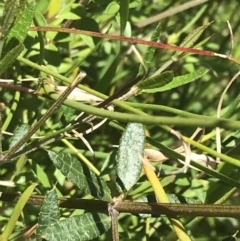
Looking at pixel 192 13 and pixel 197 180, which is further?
pixel 192 13

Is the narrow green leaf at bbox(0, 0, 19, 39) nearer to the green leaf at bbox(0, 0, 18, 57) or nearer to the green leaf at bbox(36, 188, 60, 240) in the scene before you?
the green leaf at bbox(0, 0, 18, 57)

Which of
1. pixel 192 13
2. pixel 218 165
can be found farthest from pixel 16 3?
pixel 192 13

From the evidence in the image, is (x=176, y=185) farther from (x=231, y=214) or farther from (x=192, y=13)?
(x=192, y=13)

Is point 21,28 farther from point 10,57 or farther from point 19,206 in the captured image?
point 19,206

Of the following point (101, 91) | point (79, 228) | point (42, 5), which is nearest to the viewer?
point (79, 228)

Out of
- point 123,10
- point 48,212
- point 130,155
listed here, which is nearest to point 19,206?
point 48,212

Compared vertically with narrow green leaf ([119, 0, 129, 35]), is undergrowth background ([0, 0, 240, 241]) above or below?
below

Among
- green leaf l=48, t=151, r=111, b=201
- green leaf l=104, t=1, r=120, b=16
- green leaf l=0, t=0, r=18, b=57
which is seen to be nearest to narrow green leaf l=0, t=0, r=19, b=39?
green leaf l=0, t=0, r=18, b=57
